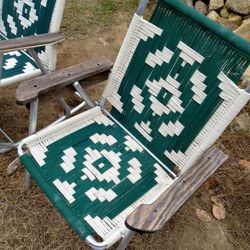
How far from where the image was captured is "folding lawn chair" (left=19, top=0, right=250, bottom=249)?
5.68 ft

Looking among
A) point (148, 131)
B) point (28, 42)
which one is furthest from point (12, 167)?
point (148, 131)

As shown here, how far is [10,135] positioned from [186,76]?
4.93 ft

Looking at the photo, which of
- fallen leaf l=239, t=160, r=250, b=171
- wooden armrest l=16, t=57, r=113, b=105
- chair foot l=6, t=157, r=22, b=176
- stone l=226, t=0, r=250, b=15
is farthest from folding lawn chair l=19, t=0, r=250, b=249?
stone l=226, t=0, r=250, b=15

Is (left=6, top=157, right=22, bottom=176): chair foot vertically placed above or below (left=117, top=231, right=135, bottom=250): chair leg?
below

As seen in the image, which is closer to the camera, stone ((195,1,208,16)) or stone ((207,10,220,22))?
stone ((207,10,220,22))

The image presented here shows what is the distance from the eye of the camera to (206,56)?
183 centimetres

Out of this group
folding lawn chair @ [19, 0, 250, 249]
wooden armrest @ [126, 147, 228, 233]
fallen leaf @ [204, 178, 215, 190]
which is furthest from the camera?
fallen leaf @ [204, 178, 215, 190]

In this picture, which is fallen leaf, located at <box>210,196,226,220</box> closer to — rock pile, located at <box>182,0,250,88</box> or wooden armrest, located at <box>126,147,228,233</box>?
wooden armrest, located at <box>126,147,228,233</box>

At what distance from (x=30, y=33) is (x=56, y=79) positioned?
68 centimetres

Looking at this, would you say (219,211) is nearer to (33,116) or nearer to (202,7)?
(33,116)

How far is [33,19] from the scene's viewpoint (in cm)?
238

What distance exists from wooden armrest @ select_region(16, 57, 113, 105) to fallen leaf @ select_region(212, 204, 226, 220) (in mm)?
1277

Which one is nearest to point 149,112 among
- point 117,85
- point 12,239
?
point 117,85

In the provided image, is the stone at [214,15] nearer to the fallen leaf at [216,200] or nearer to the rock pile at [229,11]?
the rock pile at [229,11]
